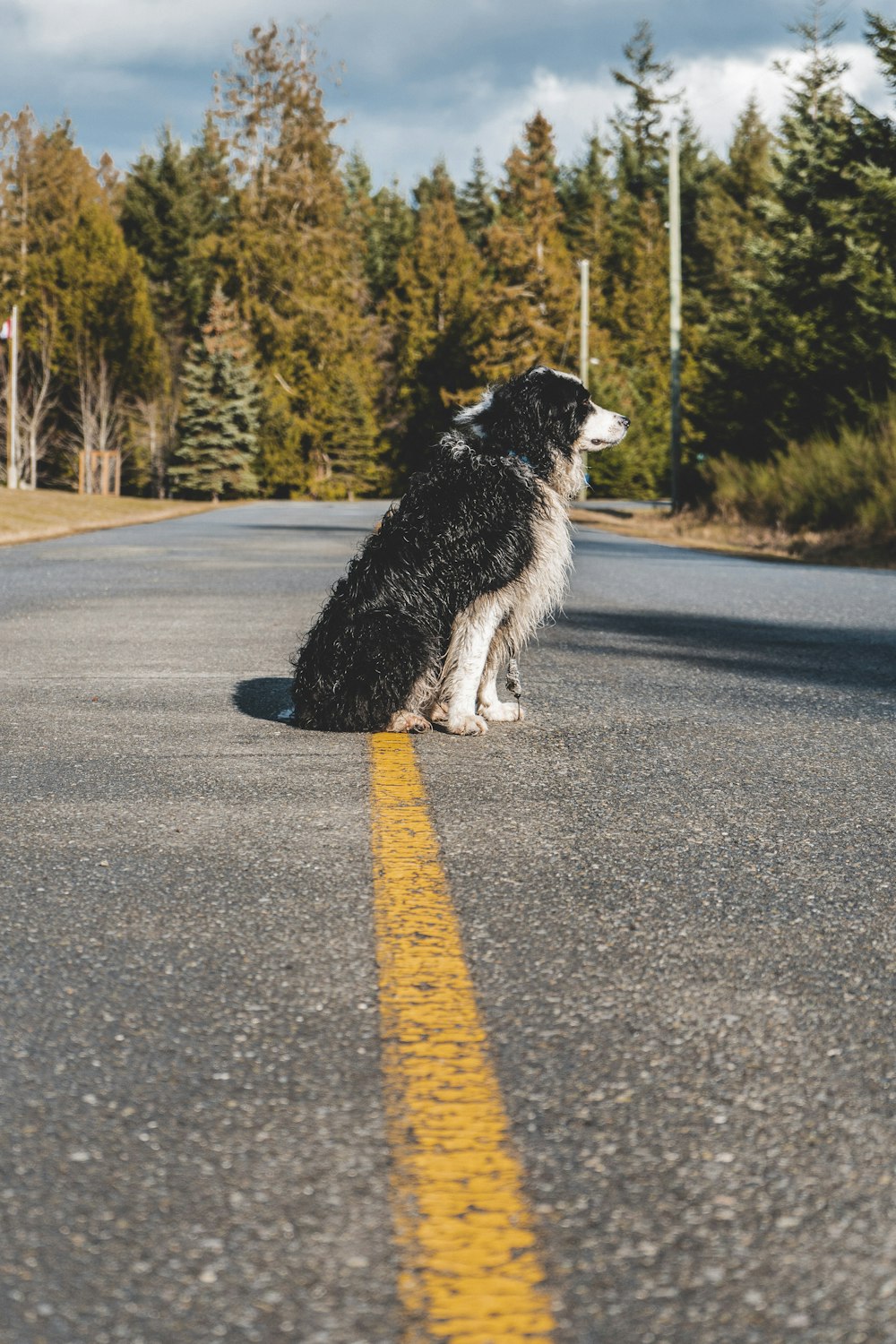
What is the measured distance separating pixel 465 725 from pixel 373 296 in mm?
83292

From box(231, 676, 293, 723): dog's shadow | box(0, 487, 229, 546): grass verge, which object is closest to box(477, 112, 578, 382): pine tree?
box(0, 487, 229, 546): grass verge

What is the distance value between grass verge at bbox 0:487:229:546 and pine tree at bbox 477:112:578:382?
26.7 m

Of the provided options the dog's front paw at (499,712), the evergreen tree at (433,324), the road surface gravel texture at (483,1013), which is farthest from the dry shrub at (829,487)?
the evergreen tree at (433,324)

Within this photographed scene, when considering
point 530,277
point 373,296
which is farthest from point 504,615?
point 373,296

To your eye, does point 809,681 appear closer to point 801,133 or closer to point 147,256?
point 801,133

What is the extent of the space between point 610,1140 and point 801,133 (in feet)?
124

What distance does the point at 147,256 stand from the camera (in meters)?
76.5

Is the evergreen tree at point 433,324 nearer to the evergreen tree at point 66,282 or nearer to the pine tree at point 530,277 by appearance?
the pine tree at point 530,277

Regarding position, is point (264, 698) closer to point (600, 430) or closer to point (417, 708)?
point (417, 708)

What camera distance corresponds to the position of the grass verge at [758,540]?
66.4 ft

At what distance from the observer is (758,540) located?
24.3 meters

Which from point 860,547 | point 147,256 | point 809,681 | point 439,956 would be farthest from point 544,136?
point 439,956

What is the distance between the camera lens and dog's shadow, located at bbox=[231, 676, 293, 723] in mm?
6445

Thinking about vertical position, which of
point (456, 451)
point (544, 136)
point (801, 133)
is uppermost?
point (544, 136)
